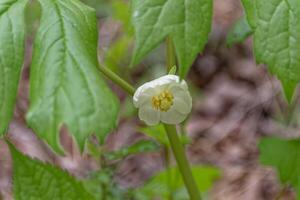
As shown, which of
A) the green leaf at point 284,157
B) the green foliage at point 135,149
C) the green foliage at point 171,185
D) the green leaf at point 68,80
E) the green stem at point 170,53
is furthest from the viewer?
the green foliage at point 171,185

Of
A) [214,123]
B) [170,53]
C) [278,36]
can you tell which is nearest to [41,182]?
[170,53]

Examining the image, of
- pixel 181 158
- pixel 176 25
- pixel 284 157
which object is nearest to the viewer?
pixel 176 25

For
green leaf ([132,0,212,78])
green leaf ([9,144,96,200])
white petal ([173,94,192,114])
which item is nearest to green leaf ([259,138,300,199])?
white petal ([173,94,192,114])

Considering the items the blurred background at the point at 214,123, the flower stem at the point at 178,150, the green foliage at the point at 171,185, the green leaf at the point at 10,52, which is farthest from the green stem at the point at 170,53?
the blurred background at the point at 214,123

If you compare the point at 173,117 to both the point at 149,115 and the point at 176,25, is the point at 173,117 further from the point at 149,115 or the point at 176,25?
the point at 176,25

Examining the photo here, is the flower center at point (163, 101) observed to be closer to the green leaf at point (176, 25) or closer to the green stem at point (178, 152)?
the green stem at point (178, 152)

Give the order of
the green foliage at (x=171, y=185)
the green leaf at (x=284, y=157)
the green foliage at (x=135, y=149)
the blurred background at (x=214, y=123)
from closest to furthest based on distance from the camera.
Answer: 1. the green foliage at (x=135, y=149)
2. the green leaf at (x=284, y=157)
3. the green foliage at (x=171, y=185)
4. the blurred background at (x=214, y=123)

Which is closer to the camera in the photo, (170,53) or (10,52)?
(10,52)
